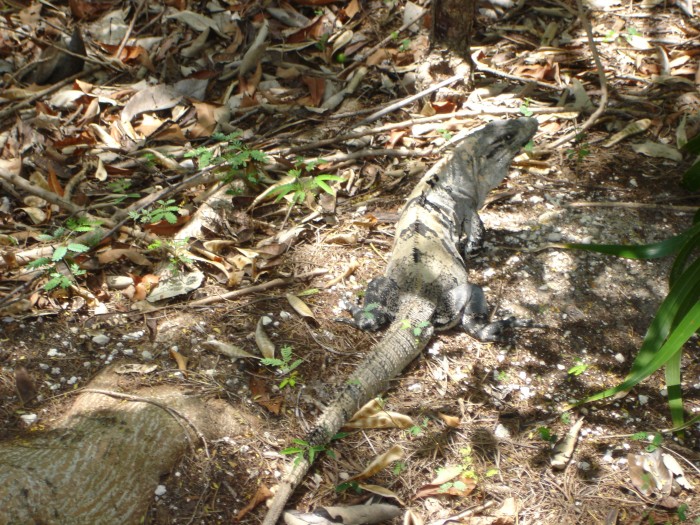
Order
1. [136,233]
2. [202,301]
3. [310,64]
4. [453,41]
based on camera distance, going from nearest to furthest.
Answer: [202,301] → [136,233] → [453,41] → [310,64]

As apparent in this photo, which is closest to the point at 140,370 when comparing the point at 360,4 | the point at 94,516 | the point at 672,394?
the point at 94,516

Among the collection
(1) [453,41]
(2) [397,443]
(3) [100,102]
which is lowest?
(2) [397,443]

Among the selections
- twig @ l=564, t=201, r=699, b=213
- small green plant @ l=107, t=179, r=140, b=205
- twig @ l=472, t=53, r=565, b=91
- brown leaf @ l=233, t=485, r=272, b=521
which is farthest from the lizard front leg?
twig @ l=472, t=53, r=565, b=91

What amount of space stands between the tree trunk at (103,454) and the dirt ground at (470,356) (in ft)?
0.33

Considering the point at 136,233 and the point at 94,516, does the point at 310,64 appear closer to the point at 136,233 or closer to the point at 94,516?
the point at 136,233

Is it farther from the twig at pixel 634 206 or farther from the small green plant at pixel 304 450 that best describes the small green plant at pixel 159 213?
the twig at pixel 634 206

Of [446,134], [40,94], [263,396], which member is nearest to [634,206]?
[446,134]

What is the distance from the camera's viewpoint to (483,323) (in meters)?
4.02

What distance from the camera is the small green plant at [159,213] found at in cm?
430

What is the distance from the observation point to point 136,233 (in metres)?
4.36

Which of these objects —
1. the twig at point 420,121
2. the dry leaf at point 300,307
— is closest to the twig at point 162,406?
the dry leaf at point 300,307

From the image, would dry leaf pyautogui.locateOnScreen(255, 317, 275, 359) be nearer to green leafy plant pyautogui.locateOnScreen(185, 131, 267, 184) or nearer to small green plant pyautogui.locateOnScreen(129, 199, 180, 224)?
small green plant pyautogui.locateOnScreen(129, 199, 180, 224)

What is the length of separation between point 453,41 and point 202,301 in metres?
3.07

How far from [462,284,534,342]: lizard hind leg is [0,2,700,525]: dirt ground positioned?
72mm
